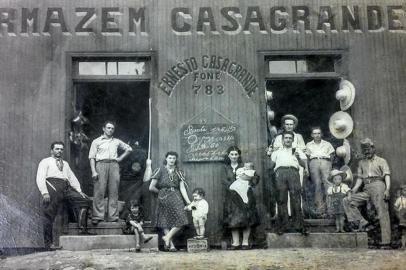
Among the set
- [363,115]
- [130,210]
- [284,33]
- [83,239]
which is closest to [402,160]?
[363,115]

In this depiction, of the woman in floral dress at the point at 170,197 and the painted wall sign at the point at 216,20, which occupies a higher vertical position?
the painted wall sign at the point at 216,20

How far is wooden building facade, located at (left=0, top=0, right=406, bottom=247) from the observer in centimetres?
855

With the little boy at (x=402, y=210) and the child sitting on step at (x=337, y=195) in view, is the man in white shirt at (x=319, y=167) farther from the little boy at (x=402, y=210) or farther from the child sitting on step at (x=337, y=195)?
the little boy at (x=402, y=210)

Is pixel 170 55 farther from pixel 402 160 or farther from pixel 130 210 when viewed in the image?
→ pixel 402 160

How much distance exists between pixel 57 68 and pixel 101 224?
2491mm

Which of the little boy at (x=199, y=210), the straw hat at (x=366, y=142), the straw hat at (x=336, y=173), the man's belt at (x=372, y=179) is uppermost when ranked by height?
the straw hat at (x=366, y=142)

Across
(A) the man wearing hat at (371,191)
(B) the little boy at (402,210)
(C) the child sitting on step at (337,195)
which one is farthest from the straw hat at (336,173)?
(B) the little boy at (402,210)

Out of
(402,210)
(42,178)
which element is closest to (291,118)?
(402,210)

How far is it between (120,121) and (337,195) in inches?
134

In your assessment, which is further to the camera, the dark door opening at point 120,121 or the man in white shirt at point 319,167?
the dark door opening at point 120,121

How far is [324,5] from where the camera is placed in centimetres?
870

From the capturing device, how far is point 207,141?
852cm

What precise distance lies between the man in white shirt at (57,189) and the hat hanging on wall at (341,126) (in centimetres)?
383

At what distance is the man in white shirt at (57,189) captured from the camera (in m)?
8.02
